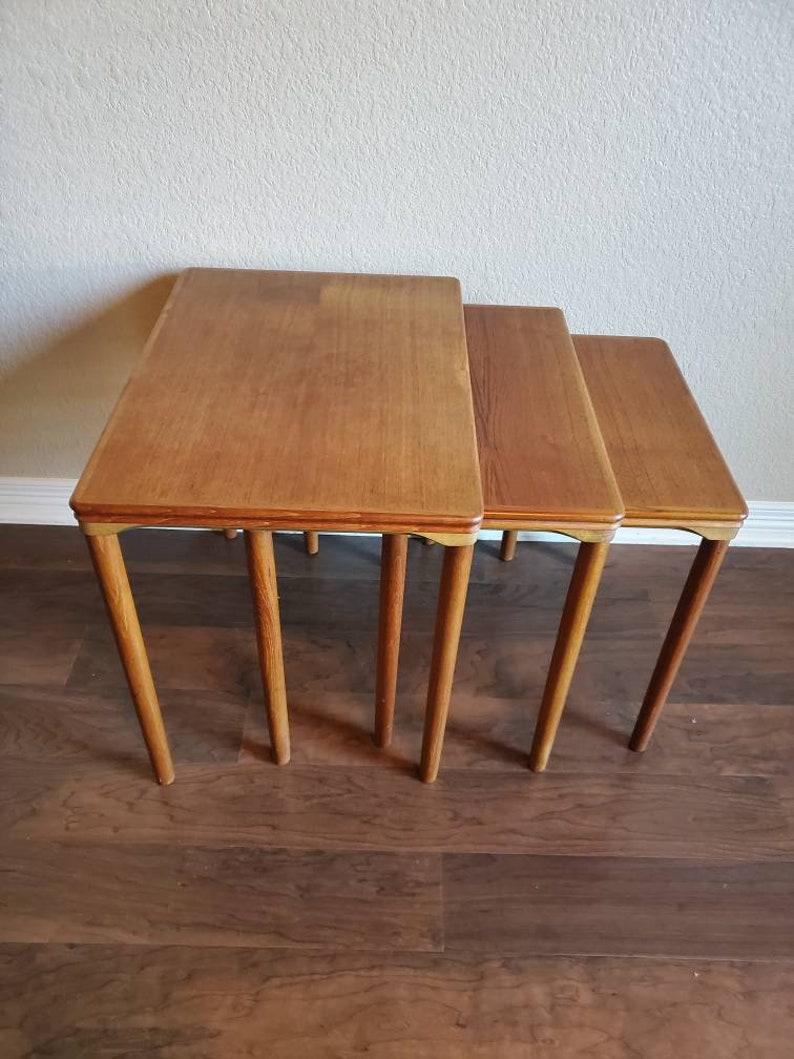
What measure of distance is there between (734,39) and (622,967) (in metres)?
1.32

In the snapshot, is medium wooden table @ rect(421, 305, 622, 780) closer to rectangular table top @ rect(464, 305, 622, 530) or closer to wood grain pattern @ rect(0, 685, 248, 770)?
rectangular table top @ rect(464, 305, 622, 530)

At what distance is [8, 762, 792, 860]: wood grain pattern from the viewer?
1.21m

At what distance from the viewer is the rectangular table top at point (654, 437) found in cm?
105

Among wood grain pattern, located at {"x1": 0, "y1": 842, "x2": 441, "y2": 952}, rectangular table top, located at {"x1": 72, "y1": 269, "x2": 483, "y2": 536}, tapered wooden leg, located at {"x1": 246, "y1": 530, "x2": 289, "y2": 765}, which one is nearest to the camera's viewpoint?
rectangular table top, located at {"x1": 72, "y1": 269, "x2": 483, "y2": 536}

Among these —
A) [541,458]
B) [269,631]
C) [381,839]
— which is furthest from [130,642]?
[541,458]

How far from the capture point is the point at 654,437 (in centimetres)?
116

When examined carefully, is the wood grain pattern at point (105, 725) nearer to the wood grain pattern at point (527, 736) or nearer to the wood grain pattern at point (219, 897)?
the wood grain pattern at point (527, 736)

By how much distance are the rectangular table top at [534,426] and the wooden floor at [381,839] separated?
0.55m

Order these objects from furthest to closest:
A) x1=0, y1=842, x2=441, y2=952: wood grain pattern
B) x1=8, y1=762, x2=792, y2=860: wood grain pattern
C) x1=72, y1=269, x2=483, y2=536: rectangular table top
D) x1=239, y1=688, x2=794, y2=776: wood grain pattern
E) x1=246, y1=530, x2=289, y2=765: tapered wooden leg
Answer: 1. x1=239, y1=688, x2=794, y2=776: wood grain pattern
2. x1=8, y1=762, x2=792, y2=860: wood grain pattern
3. x1=0, y1=842, x2=441, y2=952: wood grain pattern
4. x1=246, y1=530, x2=289, y2=765: tapered wooden leg
5. x1=72, y1=269, x2=483, y2=536: rectangular table top

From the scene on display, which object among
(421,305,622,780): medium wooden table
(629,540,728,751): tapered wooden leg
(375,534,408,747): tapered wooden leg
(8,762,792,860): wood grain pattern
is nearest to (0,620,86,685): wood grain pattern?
(8,762,792,860): wood grain pattern

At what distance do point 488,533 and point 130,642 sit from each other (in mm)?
894

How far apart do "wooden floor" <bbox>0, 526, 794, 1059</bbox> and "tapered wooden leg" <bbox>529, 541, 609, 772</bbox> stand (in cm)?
9

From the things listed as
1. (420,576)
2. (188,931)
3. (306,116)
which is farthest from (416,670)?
(306,116)

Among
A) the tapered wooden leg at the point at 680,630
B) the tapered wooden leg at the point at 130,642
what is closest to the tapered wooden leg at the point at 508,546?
the tapered wooden leg at the point at 680,630
